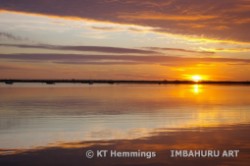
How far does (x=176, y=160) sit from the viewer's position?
1458 centimetres

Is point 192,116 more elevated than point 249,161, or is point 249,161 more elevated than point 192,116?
point 192,116

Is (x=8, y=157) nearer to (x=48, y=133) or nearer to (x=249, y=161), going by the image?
(x=48, y=133)

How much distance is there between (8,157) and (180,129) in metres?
8.97

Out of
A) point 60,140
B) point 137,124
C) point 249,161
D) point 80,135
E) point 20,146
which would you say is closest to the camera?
point 249,161

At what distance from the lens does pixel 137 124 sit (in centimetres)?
2323

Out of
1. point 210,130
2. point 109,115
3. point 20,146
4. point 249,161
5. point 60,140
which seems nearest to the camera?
point 249,161

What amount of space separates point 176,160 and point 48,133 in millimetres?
7022

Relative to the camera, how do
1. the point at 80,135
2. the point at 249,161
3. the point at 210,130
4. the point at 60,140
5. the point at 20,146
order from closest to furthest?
1. the point at 249,161
2. the point at 20,146
3. the point at 60,140
4. the point at 80,135
5. the point at 210,130

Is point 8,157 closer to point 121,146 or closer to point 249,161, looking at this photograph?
point 121,146

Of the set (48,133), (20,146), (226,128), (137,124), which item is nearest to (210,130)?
(226,128)

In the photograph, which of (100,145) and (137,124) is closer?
(100,145)

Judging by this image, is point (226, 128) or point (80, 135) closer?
point (80, 135)

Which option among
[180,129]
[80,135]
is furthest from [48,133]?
[180,129]

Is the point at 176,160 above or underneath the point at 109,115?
underneath
